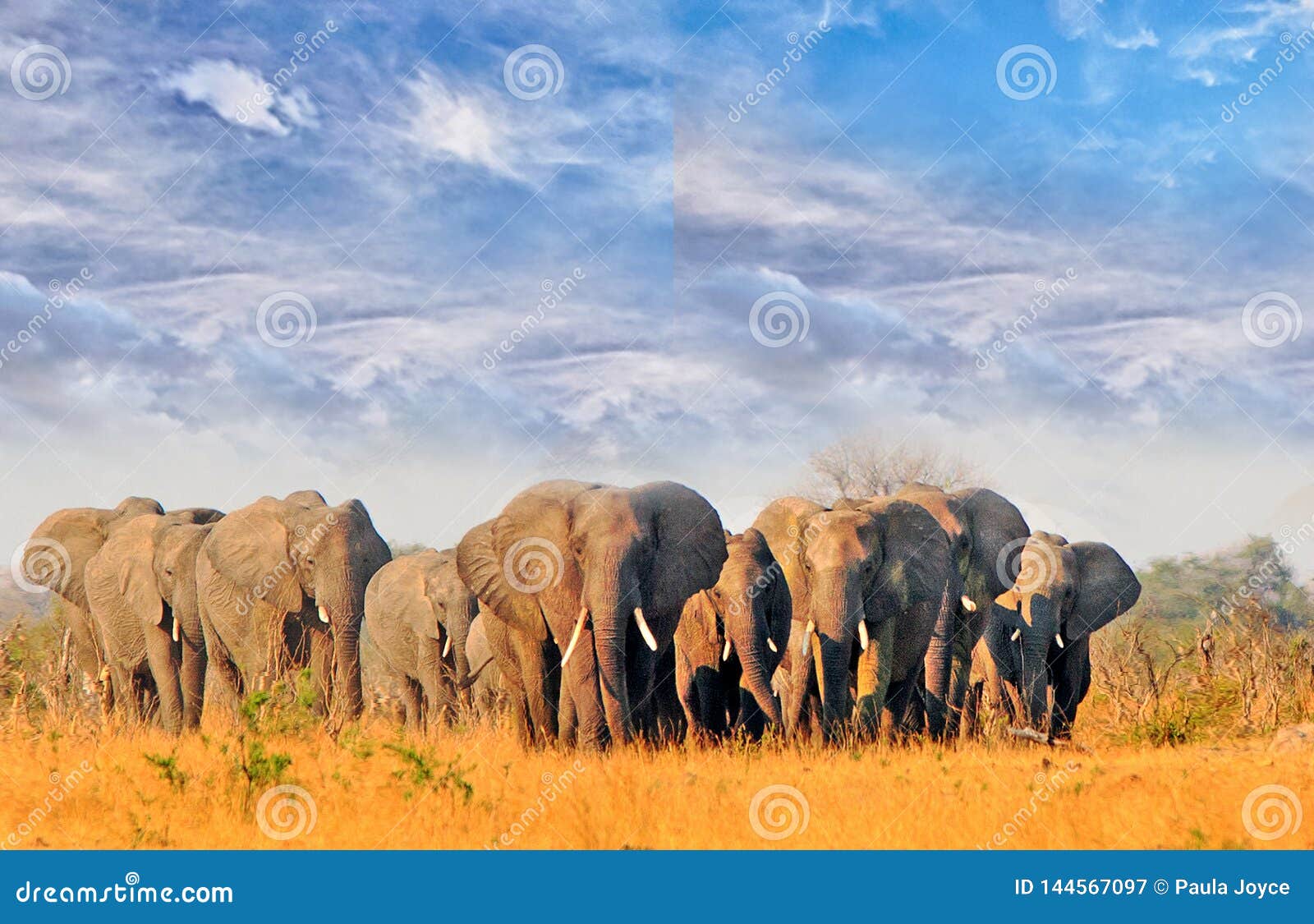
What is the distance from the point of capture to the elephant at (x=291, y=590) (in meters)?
19.4

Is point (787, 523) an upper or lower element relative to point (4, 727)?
upper

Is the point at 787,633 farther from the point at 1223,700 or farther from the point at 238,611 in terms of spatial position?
the point at 238,611

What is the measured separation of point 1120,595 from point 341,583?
1098 centimetres

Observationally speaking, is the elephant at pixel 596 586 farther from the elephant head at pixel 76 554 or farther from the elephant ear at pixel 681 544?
the elephant head at pixel 76 554

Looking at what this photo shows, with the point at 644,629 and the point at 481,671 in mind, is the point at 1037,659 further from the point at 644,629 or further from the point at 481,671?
the point at 644,629

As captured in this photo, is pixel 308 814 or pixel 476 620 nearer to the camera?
pixel 308 814

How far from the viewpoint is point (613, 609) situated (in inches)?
590

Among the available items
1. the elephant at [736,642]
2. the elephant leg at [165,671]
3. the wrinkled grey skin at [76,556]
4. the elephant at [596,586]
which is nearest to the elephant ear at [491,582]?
the elephant at [596,586]

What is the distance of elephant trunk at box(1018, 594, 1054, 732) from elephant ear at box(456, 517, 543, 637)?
7.10 meters

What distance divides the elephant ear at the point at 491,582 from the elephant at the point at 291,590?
7.87 ft

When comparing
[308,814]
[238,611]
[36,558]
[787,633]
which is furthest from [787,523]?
[36,558]

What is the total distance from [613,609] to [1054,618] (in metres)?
9.01

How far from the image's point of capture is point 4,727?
1869 cm

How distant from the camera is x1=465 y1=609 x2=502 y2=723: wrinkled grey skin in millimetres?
22703
